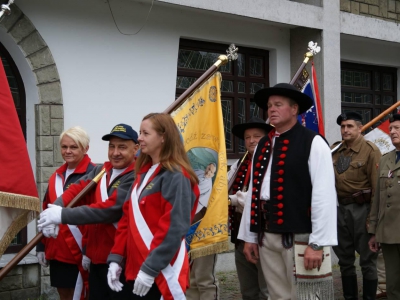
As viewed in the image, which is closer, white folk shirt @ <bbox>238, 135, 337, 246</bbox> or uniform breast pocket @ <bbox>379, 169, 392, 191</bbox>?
white folk shirt @ <bbox>238, 135, 337, 246</bbox>

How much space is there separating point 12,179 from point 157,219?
47.1 inches

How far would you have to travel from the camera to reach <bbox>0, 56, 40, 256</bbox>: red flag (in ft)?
13.6

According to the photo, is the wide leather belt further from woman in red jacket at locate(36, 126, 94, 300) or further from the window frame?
the window frame

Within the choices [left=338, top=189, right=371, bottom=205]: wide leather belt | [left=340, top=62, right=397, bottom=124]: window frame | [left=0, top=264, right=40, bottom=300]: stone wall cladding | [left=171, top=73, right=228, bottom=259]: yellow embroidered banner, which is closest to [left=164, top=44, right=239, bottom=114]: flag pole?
[left=171, top=73, right=228, bottom=259]: yellow embroidered banner

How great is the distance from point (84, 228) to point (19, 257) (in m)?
0.62

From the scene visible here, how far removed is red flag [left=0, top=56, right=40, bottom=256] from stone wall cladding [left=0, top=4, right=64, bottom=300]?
2084 mm

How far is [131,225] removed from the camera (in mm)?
A: 3605

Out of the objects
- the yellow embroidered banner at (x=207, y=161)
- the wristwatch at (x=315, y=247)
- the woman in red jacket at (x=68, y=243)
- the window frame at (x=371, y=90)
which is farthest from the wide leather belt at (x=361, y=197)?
the window frame at (x=371, y=90)

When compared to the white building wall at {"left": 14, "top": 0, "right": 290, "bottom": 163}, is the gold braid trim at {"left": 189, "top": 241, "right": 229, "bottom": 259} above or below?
below

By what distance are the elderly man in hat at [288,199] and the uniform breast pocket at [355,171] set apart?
2.12m

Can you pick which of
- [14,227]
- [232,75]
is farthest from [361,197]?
[14,227]

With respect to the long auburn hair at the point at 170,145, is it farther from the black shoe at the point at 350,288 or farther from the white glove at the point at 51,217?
the black shoe at the point at 350,288

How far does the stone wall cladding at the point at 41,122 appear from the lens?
629cm

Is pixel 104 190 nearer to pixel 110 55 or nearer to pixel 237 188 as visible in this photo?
pixel 237 188
